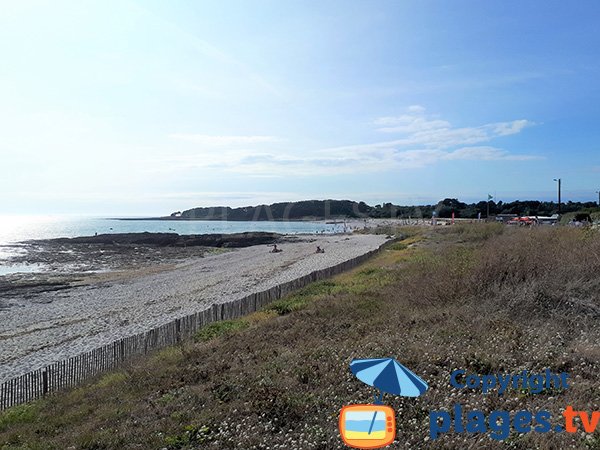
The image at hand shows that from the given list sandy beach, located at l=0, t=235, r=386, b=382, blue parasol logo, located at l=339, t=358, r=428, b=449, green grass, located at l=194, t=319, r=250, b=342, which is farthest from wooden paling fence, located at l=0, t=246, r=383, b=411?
blue parasol logo, located at l=339, t=358, r=428, b=449

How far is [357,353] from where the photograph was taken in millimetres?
8289

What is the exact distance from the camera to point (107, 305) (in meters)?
25.0

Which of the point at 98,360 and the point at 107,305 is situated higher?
the point at 98,360

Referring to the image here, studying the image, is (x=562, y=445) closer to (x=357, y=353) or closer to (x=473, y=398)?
(x=473, y=398)

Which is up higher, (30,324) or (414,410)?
(414,410)

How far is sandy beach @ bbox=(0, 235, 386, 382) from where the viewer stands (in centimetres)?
1672

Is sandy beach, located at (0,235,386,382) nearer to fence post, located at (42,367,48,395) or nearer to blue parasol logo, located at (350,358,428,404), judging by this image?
fence post, located at (42,367,48,395)

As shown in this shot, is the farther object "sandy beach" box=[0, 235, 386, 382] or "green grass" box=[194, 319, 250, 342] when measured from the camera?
"sandy beach" box=[0, 235, 386, 382]

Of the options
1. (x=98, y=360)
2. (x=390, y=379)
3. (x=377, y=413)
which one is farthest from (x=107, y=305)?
(x=390, y=379)

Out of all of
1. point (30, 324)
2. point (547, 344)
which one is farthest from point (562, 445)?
point (30, 324)

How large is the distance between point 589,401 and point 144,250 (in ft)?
212

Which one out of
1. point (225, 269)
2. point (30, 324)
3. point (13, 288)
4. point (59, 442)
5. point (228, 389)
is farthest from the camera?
point (225, 269)

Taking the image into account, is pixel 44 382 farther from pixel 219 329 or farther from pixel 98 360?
pixel 219 329

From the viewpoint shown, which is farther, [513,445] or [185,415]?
[185,415]
